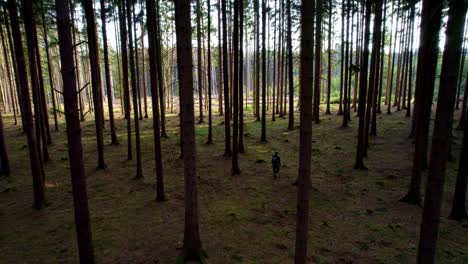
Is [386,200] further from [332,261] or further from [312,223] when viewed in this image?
[332,261]

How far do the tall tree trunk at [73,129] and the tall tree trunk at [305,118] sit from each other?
3.63 m

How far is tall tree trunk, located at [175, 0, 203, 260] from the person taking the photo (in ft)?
18.1

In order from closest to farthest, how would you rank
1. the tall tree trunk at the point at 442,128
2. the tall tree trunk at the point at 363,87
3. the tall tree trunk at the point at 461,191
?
the tall tree trunk at the point at 442,128
the tall tree trunk at the point at 461,191
the tall tree trunk at the point at 363,87

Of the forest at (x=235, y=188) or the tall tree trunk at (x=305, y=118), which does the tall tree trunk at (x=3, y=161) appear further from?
the tall tree trunk at (x=305, y=118)

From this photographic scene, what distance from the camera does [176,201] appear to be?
33.3 ft

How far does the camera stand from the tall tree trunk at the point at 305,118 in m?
3.85

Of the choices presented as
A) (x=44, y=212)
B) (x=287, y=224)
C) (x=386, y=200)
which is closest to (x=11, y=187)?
(x=44, y=212)

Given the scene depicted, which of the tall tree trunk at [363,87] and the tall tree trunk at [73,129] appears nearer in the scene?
the tall tree trunk at [73,129]

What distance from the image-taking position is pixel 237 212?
30.0 feet

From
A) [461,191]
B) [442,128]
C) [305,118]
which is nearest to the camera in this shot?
[442,128]

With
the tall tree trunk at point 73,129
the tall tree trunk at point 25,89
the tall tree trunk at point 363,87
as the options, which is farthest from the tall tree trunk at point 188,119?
the tall tree trunk at point 363,87

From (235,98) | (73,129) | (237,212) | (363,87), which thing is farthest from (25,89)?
(363,87)

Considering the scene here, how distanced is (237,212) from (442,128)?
6679mm

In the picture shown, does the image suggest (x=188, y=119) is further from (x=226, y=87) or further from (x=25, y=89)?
(x=226, y=87)
